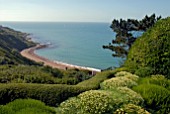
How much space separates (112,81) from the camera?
894cm

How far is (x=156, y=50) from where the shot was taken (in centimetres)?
1178

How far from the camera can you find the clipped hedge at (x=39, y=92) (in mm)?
7684

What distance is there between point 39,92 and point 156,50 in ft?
18.1

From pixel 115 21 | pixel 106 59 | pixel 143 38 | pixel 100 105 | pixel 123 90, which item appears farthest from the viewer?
pixel 106 59

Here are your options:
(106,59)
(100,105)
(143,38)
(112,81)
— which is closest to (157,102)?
(112,81)

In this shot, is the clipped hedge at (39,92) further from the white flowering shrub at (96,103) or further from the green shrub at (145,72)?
the green shrub at (145,72)

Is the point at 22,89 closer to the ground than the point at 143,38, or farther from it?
closer to the ground

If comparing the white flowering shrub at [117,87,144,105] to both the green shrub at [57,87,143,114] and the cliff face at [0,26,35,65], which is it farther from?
the cliff face at [0,26,35,65]

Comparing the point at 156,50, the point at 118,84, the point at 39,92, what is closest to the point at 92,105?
the point at 39,92

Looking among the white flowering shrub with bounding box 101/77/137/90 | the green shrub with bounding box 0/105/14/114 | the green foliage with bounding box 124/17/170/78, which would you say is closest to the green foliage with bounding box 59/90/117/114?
the green shrub with bounding box 0/105/14/114

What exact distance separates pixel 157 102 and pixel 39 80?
721cm

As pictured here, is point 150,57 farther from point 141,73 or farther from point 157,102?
point 157,102

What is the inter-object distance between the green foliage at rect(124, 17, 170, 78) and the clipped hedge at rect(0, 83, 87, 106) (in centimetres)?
423

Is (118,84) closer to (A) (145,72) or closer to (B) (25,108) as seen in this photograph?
(A) (145,72)
